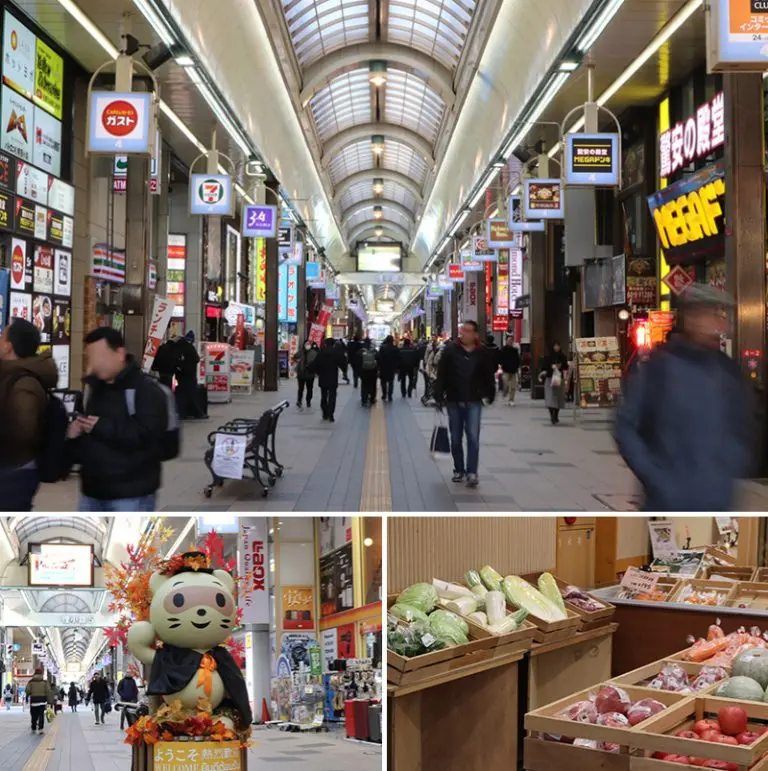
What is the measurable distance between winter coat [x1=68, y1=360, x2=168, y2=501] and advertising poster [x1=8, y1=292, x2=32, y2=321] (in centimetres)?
1008

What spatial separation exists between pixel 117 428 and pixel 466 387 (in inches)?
234

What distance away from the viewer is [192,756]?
317 centimetres

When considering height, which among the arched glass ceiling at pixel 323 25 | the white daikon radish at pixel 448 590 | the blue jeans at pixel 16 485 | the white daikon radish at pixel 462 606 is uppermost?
the arched glass ceiling at pixel 323 25

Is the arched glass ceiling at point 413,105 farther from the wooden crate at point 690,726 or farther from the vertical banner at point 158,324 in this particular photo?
the wooden crate at point 690,726

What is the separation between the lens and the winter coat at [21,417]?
14.5ft

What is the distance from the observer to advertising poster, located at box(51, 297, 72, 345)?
15.5 meters

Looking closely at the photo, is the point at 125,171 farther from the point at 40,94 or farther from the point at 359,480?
the point at 359,480

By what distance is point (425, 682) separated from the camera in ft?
10.8

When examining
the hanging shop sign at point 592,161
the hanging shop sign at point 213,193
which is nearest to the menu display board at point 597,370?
the hanging shop sign at point 592,161

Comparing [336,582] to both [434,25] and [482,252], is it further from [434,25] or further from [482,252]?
[482,252]

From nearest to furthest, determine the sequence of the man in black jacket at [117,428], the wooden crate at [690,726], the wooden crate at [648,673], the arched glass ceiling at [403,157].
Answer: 1. the wooden crate at [690,726]
2. the wooden crate at [648,673]
3. the man in black jacket at [117,428]
4. the arched glass ceiling at [403,157]

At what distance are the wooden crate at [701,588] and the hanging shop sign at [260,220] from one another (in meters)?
18.3

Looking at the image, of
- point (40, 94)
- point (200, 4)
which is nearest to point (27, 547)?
point (200, 4)

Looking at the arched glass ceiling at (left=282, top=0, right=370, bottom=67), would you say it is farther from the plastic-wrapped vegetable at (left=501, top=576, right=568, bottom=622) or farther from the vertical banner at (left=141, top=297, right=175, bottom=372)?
the plastic-wrapped vegetable at (left=501, top=576, right=568, bottom=622)
